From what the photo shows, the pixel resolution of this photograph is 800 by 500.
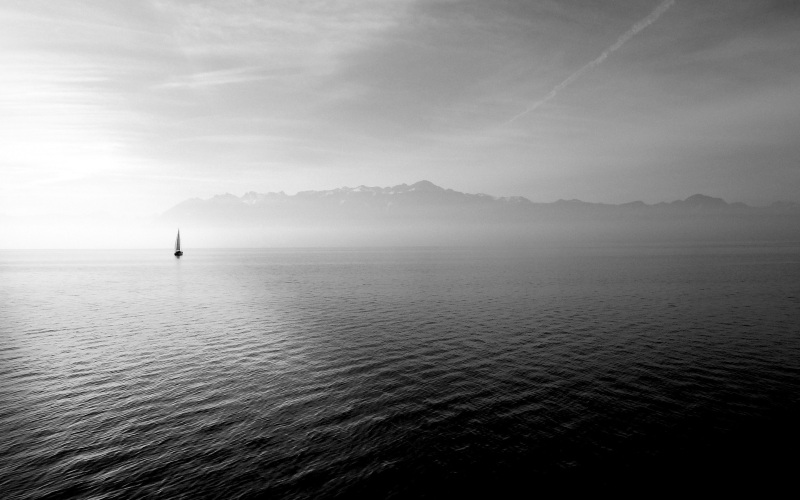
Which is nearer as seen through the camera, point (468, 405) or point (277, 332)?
point (468, 405)

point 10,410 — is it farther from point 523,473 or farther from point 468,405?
point 523,473

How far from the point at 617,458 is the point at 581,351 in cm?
2620

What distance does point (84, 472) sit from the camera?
24.0m

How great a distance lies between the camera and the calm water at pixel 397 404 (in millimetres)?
23984

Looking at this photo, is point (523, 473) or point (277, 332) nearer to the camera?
point (523, 473)

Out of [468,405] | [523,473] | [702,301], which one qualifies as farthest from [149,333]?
[702,301]

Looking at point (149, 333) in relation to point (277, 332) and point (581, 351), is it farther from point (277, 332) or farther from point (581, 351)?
point (581, 351)

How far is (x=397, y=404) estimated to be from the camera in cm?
3450

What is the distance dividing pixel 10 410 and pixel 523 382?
46.6 meters

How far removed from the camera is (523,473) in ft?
79.8

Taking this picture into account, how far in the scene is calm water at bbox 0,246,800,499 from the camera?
944 inches

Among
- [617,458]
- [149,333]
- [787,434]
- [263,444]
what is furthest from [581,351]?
[149,333]

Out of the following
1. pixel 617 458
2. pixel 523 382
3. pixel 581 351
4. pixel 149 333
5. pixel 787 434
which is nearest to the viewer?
pixel 617 458

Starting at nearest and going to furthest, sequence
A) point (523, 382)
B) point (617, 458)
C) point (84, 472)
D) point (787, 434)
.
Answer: point (84, 472) < point (617, 458) < point (787, 434) < point (523, 382)
